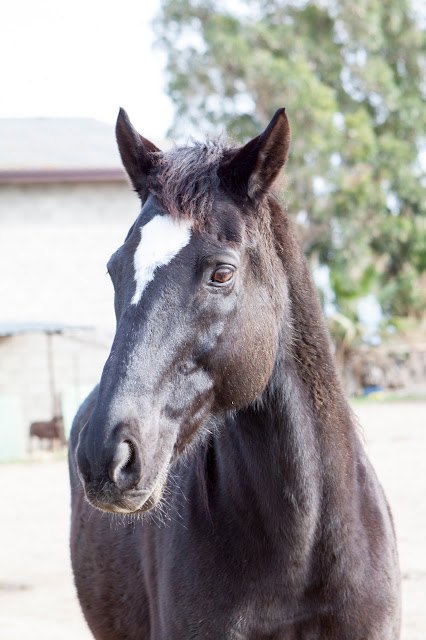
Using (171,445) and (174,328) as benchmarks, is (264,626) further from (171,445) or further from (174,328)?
(174,328)

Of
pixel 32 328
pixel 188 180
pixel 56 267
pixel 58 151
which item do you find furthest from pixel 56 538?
pixel 58 151

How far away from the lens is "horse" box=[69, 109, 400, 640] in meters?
2.24

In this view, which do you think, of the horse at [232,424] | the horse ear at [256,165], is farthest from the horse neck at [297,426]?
the horse ear at [256,165]

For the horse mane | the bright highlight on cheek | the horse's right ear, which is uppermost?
the horse's right ear

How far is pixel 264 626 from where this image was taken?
2504 mm

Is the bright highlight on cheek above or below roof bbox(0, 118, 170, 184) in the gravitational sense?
below

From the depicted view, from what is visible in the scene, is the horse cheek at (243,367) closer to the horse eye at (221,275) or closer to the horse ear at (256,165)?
the horse eye at (221,275)

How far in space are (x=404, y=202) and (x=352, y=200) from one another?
3.44 m

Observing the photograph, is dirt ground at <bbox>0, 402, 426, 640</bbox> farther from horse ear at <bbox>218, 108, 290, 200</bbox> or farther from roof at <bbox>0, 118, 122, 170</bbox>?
roof at <bbox>0, 118, 122, 170</bbox>

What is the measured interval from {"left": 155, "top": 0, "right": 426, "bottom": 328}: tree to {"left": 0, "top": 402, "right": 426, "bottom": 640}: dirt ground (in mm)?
10597

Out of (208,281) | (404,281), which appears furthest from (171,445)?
(404,281)

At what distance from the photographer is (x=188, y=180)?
251 cm

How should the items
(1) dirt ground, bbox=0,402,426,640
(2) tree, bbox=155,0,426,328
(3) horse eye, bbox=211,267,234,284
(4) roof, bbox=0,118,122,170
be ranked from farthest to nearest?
(2) tree, bbox=155,0,426,328
(4) roof, bbox=0,118,122,170
(1) dirt ground, bbox=0,402,426,640
(3) horse eye, bbox=211,267,234,284

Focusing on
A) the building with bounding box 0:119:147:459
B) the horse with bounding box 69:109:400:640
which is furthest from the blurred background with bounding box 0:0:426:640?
the horse with bounding box 69:109:400:640
